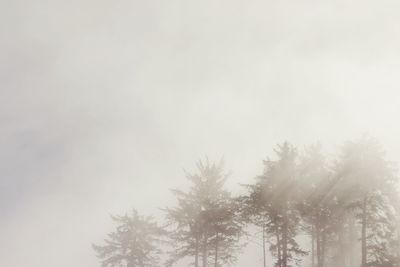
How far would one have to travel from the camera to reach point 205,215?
37.7m

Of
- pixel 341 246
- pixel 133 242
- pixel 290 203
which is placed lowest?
pixel 341 246

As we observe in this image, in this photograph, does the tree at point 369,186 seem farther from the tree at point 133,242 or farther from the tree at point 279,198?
the tree at point 133,242

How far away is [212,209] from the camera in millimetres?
37719

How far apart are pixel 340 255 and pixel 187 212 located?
16.6 meters

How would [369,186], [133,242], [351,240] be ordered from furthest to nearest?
[351,240], [133,242], [369,186]

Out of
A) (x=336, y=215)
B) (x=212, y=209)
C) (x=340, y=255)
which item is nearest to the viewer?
(x=212, y=209)

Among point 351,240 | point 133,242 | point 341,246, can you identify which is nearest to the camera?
point 133,242

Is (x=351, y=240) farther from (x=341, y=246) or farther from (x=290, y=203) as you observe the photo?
(x=290, y=203)

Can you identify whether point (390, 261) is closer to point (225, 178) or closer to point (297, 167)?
point (297, 167)

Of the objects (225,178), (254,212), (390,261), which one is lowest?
(390,261)

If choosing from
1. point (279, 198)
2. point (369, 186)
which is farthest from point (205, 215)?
point (369, 186)

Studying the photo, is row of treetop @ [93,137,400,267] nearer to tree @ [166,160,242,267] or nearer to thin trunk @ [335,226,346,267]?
tree @ [166,160,242,267]

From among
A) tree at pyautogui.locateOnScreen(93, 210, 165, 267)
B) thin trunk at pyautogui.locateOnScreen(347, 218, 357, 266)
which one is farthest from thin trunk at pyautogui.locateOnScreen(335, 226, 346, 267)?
tree at pyautogui.locateOnScreen(93, 210, 165, 267)

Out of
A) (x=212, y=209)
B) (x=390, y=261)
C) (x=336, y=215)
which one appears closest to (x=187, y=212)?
(x=212, y=209)
